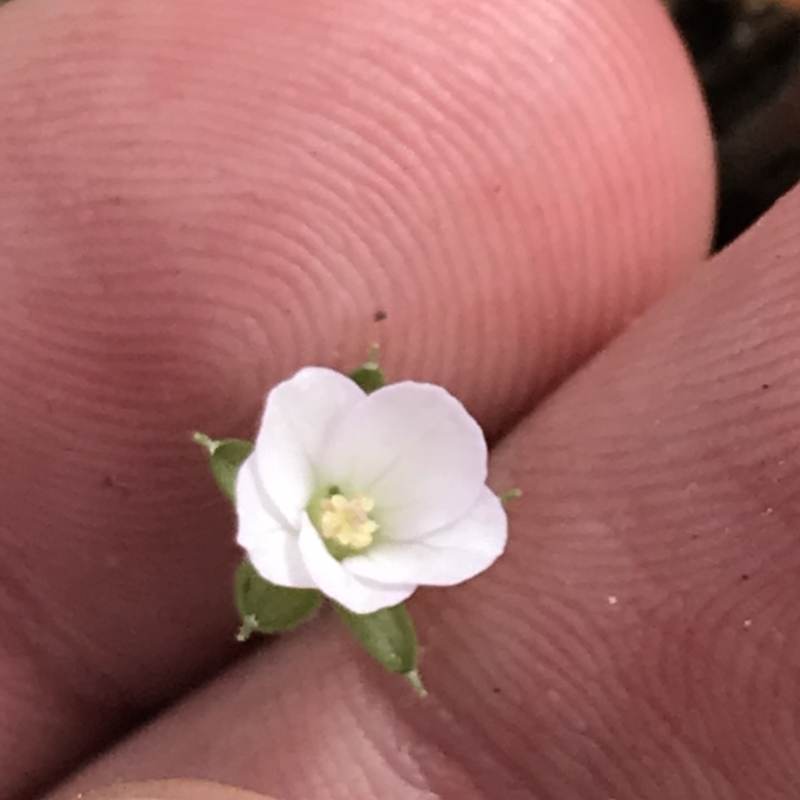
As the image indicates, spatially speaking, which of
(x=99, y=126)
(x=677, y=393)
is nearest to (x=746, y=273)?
(x=677, y=393)

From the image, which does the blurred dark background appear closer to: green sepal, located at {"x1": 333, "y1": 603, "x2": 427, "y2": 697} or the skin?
the skin

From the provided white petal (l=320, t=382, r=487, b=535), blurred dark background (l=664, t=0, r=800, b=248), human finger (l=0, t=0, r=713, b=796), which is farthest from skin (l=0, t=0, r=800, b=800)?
blurred dark background (l=664, t=0, r=800, b=248)

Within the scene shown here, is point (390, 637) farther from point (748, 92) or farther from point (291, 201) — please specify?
point (748, 92)

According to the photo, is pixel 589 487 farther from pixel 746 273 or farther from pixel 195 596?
pixel 195 596

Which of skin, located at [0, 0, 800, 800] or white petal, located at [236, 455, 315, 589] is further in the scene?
skin, located at [0, 0, 800, 800]

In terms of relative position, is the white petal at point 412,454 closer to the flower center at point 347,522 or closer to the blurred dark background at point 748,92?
the flower center at point 347,522

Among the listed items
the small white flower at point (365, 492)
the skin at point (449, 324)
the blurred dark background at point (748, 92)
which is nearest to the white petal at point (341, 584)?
the small white flower at point (365, 492)
